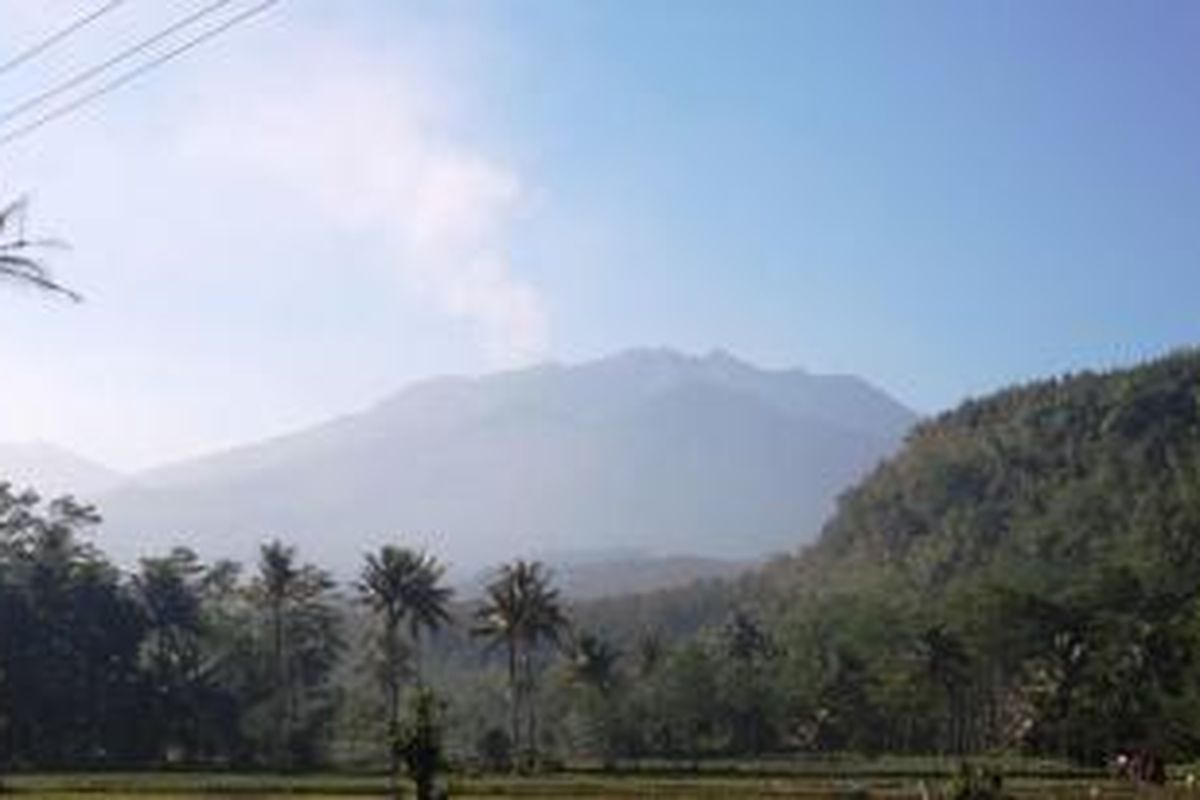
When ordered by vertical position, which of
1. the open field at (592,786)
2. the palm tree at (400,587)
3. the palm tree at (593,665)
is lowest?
Answer: the open field at (592,786)

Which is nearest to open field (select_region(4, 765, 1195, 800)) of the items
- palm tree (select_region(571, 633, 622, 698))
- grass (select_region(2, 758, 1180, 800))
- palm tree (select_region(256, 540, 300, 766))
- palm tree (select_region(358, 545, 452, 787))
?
grass (select_region(2, 758, 1180, 800))

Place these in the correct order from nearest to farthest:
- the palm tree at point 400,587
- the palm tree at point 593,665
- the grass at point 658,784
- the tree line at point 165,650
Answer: the grass at point 658,784, the tree line at point 165,650, the palm tree at point 400,587, the palm tree at point 593,665

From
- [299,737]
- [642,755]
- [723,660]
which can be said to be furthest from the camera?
[723,660]

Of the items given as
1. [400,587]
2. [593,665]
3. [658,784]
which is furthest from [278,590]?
[658,784]

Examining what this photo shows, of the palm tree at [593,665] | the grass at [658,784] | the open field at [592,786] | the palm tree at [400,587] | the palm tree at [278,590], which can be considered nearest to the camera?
the open field at [592,786]

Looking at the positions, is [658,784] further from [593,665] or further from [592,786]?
[593,665]

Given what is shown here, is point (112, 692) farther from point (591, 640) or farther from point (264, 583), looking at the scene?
point (591, 640)

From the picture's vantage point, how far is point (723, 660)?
17162 cm

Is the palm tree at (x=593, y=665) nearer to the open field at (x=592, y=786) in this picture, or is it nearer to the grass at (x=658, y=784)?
the grass at (x=658, y=784)

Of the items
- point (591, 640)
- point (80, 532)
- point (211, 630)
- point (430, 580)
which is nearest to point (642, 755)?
point (591, 640)

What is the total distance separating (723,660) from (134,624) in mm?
47249

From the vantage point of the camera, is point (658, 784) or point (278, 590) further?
point (278, 590)

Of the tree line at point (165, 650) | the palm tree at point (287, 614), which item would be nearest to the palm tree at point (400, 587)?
the tree line at point (165, 650)

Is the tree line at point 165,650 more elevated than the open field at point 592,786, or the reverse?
the tree line at point 165,650
